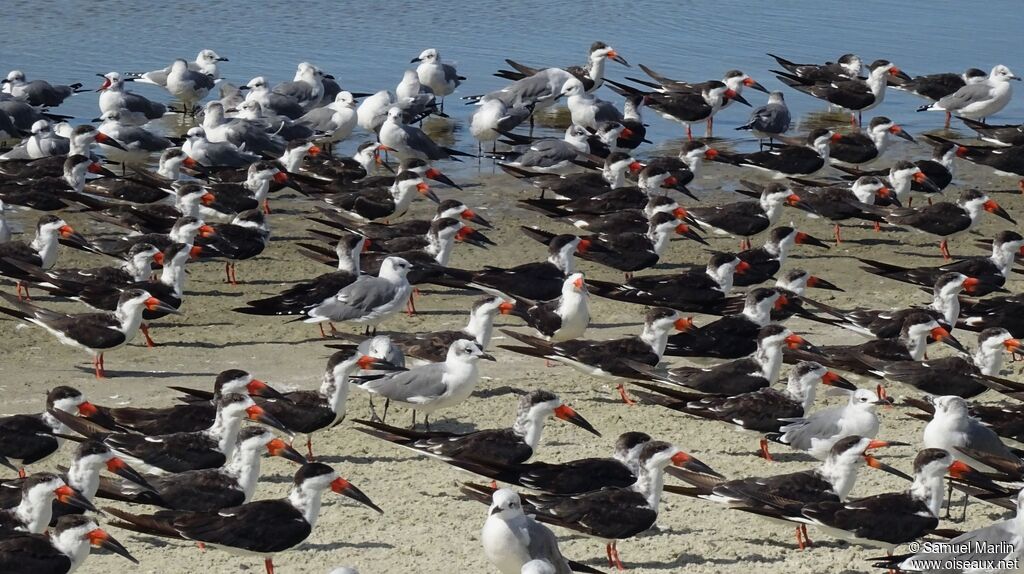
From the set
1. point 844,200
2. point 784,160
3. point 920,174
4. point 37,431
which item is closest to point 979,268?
point 844,200

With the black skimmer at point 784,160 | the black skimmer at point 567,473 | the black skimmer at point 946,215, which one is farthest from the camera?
the black skimmer at point 784,160

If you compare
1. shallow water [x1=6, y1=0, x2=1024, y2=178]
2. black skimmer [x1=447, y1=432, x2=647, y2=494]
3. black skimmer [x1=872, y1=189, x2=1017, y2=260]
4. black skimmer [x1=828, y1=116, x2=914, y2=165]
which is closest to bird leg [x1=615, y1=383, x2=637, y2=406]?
black skimmer [x1=447, y1=432, x2=647, y2=494]

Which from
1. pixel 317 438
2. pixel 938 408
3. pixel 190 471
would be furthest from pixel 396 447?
pixel 938 408

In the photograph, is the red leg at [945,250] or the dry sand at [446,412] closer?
the dry sand at [446,412]

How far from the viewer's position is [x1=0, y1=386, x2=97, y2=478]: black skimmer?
386 inches

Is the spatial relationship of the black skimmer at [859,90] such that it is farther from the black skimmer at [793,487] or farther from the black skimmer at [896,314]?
the black skimmer at [793,487]

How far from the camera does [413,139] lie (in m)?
18.9

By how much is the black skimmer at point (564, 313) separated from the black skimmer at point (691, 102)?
26.6 feet

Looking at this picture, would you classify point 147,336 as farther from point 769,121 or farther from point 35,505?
point 769,121

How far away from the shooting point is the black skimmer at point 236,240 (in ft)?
46.8

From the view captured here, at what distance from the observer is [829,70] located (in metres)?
22.8

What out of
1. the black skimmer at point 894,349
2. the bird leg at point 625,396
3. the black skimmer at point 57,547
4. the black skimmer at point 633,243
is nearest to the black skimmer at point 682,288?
the black skimmer at point 633,243

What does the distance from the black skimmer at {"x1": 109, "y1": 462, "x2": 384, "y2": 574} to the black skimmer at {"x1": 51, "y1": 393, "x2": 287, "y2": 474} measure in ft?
2.71

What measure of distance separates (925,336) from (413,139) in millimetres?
8038
